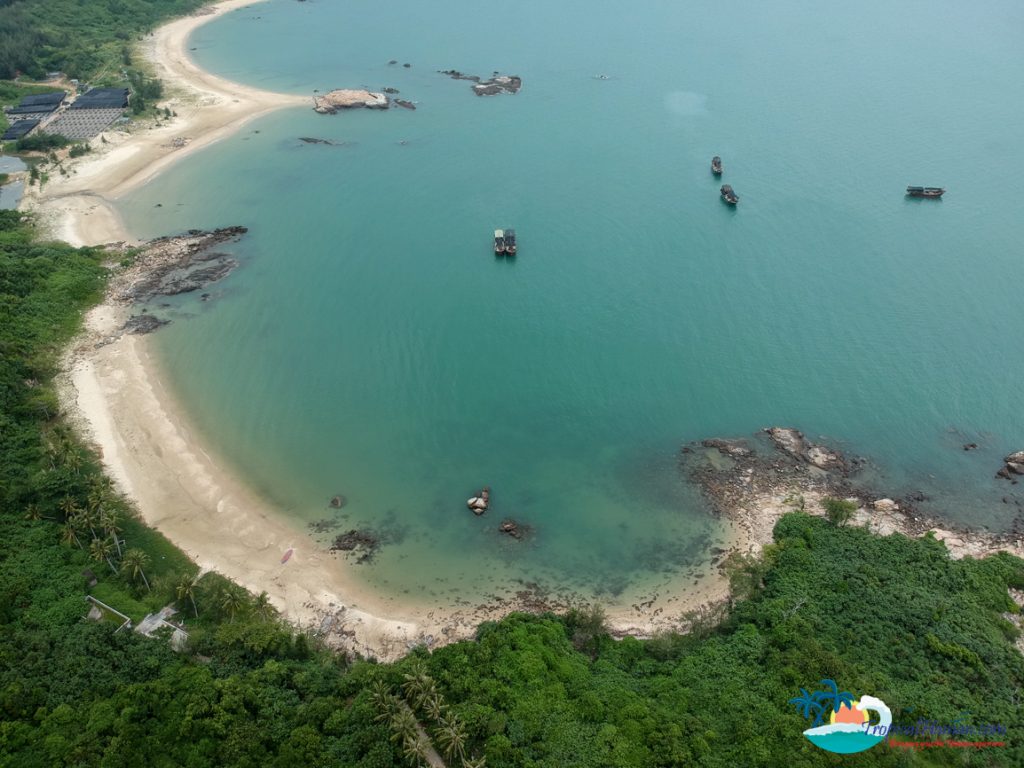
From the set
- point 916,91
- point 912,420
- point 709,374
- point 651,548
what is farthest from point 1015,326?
point 916,91

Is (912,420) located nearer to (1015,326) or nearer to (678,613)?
(1015,326)

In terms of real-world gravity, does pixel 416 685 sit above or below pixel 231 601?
above

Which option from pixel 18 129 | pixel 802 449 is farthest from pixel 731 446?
pixel 18 129

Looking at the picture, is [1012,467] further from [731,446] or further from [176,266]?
[176,266]

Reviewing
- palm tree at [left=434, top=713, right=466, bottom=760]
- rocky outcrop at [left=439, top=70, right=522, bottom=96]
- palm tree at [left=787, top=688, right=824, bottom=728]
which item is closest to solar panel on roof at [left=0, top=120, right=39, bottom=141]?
rocky outcrop at [left=439, top=70, right=522, bottom=96]

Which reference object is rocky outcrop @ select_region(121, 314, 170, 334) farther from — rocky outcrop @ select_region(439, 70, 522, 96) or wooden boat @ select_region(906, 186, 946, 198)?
wooden boat @ select_region(906, 186, 946, 198)

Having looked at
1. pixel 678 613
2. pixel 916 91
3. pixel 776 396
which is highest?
pixel 916 91
